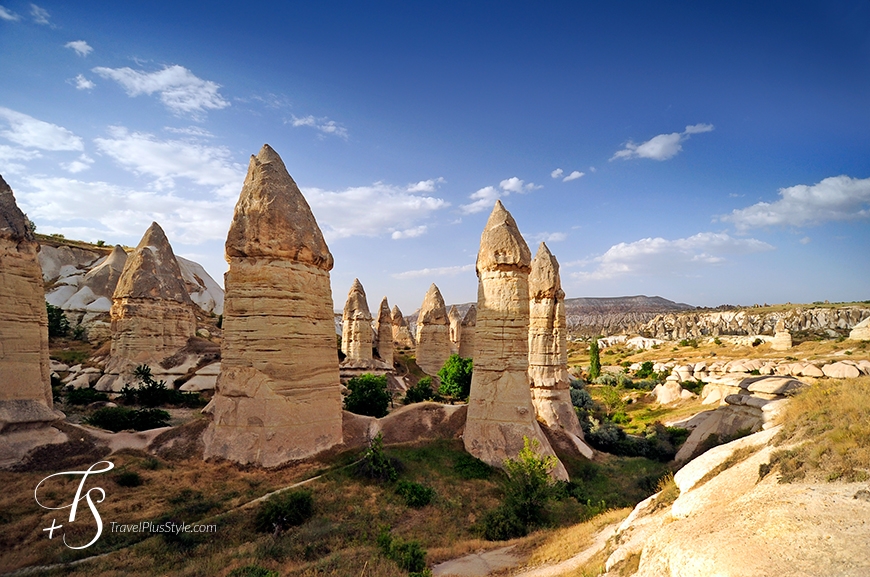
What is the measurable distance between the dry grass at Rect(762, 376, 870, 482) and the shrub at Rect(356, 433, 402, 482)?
32.7 ft

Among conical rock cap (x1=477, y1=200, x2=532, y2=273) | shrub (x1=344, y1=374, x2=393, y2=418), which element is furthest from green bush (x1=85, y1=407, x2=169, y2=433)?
conical rock cap (x1=477, y1=200, x2=532, y2=273)

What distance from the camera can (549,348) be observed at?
23.2 metres

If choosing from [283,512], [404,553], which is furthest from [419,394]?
[404,553]

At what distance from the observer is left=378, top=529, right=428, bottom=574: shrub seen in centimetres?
891

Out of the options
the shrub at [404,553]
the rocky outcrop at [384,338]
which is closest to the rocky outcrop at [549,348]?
the shrub at [404,553]

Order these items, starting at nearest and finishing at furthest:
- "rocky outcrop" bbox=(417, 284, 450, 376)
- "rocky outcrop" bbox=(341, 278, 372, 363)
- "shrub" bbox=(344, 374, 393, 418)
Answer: "shrub" bbox=(344, 374, 393, 418), "rocky outcrop" bbox=(341, 278, 372, 363), "rocky outcrop" bbox=(417, 284, 450, 376)

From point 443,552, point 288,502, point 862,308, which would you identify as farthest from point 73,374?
point 862,308

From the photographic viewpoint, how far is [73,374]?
2780cm

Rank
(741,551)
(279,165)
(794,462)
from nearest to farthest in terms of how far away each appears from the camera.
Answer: (741,551)
(794,462)
(279,165)

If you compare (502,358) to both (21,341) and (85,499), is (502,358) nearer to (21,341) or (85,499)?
(85,499)

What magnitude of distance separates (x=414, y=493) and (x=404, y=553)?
391 centimetres

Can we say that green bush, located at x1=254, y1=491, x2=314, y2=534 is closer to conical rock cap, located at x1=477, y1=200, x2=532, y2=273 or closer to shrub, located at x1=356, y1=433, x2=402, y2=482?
shrub, located at x1=356, y1=433, x2=402, y2=482

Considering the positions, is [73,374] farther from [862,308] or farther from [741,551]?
[862,308]

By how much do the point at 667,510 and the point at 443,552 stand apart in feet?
16.8
